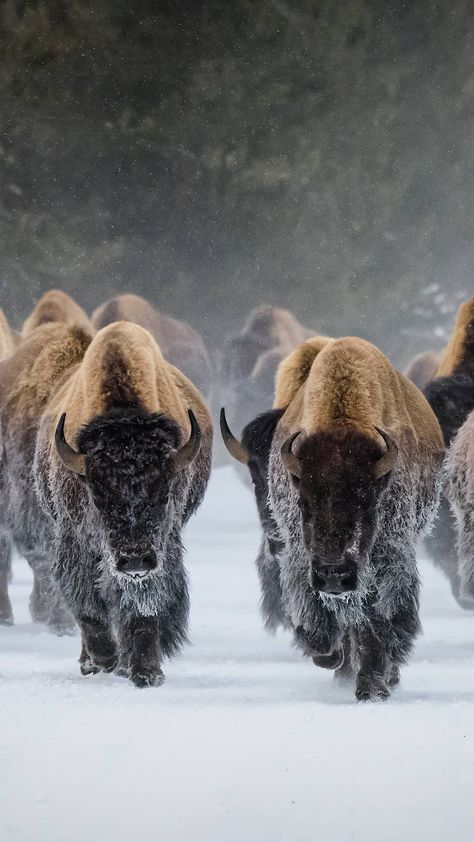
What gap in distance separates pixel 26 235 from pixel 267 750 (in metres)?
14.6

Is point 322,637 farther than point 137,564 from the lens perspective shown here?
Yes

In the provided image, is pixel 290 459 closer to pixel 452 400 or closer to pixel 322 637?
pixel 322 637

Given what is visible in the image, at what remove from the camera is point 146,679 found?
4.67 metres

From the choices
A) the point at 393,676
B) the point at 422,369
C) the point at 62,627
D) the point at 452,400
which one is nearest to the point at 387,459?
the point at 393,676

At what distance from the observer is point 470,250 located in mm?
19500

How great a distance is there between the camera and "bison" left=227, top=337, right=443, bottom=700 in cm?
425

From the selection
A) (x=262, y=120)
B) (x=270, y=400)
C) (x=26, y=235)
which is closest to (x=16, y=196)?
(x=26, y=235)

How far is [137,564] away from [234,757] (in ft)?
2.89

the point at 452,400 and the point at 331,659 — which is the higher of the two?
the point at 452,400

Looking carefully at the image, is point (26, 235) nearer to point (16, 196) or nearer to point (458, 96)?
point (16, 196)

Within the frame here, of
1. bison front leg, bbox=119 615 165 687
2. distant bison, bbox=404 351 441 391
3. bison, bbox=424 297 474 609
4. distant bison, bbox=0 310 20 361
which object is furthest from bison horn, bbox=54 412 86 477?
distant bison, bbox=404 351 441 391

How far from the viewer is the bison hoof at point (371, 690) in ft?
14.3

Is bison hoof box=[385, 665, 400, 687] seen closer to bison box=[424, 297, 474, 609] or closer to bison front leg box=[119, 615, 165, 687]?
bison front leg box=[119, 615, 165, 687]

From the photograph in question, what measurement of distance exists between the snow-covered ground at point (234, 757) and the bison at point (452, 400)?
150cm
